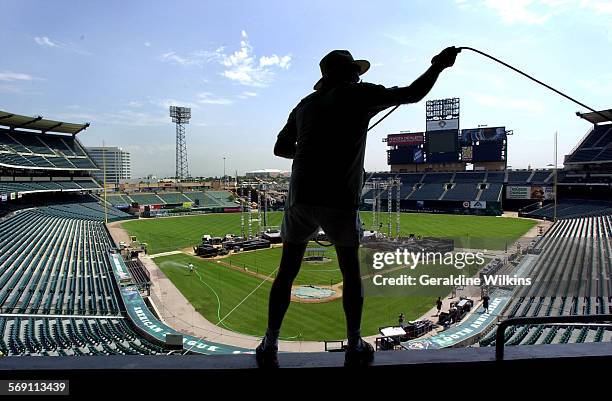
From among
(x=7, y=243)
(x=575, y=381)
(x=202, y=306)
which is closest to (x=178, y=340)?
(x=202, y=306)

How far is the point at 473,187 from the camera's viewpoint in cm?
5828

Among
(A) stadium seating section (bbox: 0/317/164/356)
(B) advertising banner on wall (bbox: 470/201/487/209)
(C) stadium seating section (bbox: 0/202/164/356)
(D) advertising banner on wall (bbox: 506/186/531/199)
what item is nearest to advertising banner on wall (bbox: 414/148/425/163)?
(B) advertising banner on wall (bbox: 470/201/487/209)

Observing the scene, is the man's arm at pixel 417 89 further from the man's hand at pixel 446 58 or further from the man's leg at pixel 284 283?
the man's leg at pixel 284 283

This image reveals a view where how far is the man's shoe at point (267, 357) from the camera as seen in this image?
2098mm

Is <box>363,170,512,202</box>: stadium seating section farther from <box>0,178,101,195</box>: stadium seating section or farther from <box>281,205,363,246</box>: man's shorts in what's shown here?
<box>281,205,363,246</box>: man's shorts

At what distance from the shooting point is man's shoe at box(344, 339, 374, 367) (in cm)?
208

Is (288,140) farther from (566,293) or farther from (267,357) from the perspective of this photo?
(566,293)

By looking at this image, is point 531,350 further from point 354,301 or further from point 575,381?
point 354,301

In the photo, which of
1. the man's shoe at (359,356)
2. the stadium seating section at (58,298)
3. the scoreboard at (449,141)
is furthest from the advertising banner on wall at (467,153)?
the man's shoe at (359,356)

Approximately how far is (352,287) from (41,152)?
186 ft

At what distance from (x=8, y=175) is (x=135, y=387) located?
51060mm

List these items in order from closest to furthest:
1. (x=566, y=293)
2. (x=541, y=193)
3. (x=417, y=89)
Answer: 1. (x=417, y=89)
2. (x=566, y=293)
3. (x=541, y=193)

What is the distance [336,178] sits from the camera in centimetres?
232

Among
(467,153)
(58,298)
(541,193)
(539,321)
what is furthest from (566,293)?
(467,153)
